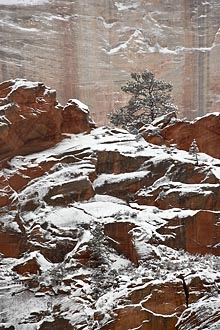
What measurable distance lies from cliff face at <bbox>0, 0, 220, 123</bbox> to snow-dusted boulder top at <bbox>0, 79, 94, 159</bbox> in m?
15.3

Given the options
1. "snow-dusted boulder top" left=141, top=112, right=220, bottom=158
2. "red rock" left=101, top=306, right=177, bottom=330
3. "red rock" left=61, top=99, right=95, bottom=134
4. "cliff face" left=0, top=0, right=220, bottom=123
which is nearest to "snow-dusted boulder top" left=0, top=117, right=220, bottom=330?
"red rock" left=101, top=306, right=177, bottom=330

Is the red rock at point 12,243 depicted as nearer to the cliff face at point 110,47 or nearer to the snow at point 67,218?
the snow at point 67,218

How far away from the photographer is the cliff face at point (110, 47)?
3403 centimetres

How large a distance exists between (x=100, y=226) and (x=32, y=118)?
17.3 feet

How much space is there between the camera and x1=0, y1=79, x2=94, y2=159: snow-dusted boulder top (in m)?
17.0

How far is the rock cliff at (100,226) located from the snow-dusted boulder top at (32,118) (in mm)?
35

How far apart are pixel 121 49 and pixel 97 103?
4454 mm

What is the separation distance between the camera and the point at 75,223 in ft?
47.9

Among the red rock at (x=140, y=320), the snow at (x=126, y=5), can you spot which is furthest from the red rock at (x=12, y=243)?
the snow at (x=126, y=5)

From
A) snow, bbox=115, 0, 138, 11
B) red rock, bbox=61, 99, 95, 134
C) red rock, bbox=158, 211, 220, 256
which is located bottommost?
red rock, bbox=158, 211, 220, 256

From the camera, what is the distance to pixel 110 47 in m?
36.0

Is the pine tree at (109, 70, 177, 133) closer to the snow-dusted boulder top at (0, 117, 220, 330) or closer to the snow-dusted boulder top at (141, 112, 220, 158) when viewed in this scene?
the snow-dusted boulder top at (141, 112, 220, 158)

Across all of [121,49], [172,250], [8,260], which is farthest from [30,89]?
[121,49]

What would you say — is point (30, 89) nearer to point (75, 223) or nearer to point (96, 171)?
point (96, 171)
